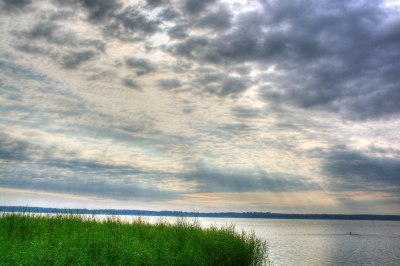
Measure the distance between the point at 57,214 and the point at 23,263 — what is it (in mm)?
10475

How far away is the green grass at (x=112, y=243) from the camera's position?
40.6ft

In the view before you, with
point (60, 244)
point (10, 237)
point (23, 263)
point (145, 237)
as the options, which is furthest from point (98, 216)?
point (23, 263)

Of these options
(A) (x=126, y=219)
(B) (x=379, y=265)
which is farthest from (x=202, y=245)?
(B) (x=379, y=265)

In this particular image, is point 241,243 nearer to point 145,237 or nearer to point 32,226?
point 145,237

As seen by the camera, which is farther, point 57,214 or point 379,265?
point 379,265

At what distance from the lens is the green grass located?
12375 mm

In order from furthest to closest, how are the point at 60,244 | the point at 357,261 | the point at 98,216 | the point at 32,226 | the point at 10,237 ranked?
the point at 357,261 → the point at 98,216 → the point at 32,226 → the point at 10,237 → the point at 60,244

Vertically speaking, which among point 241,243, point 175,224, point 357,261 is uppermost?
point 175,224

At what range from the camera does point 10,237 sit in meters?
15.7

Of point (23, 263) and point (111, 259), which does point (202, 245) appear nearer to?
point (111, 259)

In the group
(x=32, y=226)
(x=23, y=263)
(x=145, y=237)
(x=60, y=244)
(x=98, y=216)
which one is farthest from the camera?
(x=98, y=216)

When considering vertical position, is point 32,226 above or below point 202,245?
above

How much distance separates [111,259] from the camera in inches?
527

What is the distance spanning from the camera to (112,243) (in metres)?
14.4
